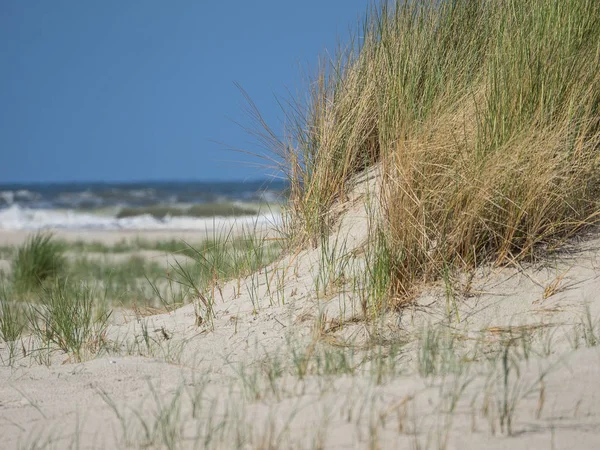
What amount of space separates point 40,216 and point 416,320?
72.3 ft

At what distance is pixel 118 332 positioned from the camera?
3857 mm

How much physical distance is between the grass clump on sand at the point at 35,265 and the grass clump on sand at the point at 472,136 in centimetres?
334

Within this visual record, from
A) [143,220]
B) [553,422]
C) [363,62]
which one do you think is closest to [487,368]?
[553,422]

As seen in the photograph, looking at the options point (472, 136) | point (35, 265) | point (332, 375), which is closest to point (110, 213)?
point (35, 265)

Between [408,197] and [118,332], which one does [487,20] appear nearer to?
[408,197]

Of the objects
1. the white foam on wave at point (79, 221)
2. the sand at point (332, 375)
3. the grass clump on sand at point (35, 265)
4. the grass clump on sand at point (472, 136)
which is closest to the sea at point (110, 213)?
the white foam on wave at point (79, 221)

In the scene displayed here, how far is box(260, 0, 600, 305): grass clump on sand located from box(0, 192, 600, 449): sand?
0.16 metres

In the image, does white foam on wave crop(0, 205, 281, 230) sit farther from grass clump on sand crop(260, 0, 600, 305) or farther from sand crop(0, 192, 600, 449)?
sand crop(0, 192, 600, 449)

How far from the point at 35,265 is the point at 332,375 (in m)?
4.88

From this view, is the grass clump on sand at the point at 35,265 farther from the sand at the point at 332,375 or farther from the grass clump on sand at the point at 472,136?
the grass clump on sand at the point at 472,136

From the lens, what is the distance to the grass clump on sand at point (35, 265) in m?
6.54

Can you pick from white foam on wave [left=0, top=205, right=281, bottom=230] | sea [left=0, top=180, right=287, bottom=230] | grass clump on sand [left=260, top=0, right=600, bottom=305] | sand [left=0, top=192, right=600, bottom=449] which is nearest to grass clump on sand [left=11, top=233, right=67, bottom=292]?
sand [left=0, top=192, right=600, bottom=449]

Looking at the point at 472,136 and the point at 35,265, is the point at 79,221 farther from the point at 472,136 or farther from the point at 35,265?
the point at 472,136

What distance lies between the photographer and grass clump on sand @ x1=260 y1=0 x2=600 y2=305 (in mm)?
3404
